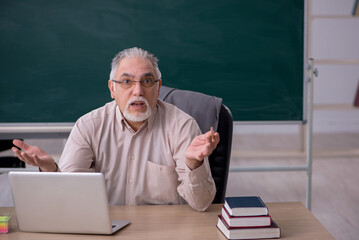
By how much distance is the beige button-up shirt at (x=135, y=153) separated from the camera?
204 cm

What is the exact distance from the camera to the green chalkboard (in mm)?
3428

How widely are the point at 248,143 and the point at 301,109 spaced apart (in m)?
2.72

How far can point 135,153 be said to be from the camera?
2.09 meters

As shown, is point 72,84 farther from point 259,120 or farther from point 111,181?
point 111,181

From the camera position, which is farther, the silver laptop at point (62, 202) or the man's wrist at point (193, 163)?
the man's wrist at point (193, 163)

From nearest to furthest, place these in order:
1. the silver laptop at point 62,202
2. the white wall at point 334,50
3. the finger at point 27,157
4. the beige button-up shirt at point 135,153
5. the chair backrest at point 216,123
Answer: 1. the silver laptop at point 62,202
2. the finger at point 27,157
3. the beige button-up shirt at point 135,153
4. the chair backrest at point 216,123
5. the white wall at point 334,50

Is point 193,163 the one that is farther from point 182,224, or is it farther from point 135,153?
point 135,153

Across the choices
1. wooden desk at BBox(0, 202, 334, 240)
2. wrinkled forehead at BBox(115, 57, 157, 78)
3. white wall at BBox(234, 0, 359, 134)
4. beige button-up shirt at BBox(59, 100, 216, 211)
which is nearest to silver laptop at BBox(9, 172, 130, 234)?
wooden desk at BBox(0, 202, 334, 240)

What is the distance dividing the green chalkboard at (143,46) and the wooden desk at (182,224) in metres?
1.80

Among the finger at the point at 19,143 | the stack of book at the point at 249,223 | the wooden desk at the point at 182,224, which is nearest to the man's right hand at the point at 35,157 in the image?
the finger at the point at 19,143

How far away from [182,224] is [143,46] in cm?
208

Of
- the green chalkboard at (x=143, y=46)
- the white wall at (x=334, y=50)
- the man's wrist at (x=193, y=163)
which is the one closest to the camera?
the man's wrist at (x=193, y=163)

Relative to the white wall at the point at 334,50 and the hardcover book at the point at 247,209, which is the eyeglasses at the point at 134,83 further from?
the white wall at the point at 334,50

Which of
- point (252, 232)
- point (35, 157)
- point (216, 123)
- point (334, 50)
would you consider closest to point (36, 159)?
point (35, 157)
